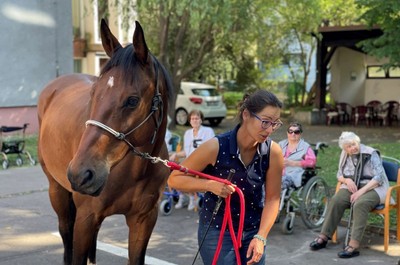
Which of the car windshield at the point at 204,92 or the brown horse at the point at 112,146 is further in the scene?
the car windshield at the point at 204,92

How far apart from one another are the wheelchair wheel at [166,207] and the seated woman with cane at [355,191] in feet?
7.42

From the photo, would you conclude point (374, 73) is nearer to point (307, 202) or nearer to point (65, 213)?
point (307, 202)

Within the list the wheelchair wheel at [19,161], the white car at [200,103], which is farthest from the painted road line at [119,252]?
the white car at [200,103]

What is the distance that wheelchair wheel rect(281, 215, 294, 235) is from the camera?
238 inches

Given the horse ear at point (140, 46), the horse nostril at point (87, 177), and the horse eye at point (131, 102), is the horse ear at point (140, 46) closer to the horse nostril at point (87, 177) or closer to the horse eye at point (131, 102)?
the horse eye at point (131, 102)

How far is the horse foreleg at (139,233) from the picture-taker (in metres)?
3.48

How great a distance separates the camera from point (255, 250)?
9.07ft

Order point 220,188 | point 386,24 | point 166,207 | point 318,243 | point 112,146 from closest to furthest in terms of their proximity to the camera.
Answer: point 112,146
point 220,188
point 318,243
point 166,207
point 386,24

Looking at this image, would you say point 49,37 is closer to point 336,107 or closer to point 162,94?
point 336,107

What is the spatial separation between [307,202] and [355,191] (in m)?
0.84

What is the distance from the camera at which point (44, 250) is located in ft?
17.6

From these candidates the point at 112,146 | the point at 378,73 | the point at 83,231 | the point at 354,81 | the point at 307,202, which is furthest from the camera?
the point at 354,81

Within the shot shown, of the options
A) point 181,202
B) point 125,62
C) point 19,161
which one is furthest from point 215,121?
A: point 125,62

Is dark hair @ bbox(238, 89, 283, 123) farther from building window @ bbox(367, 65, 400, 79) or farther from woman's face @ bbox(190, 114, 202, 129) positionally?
building window @ bbox(367, 65, 400, 79)
